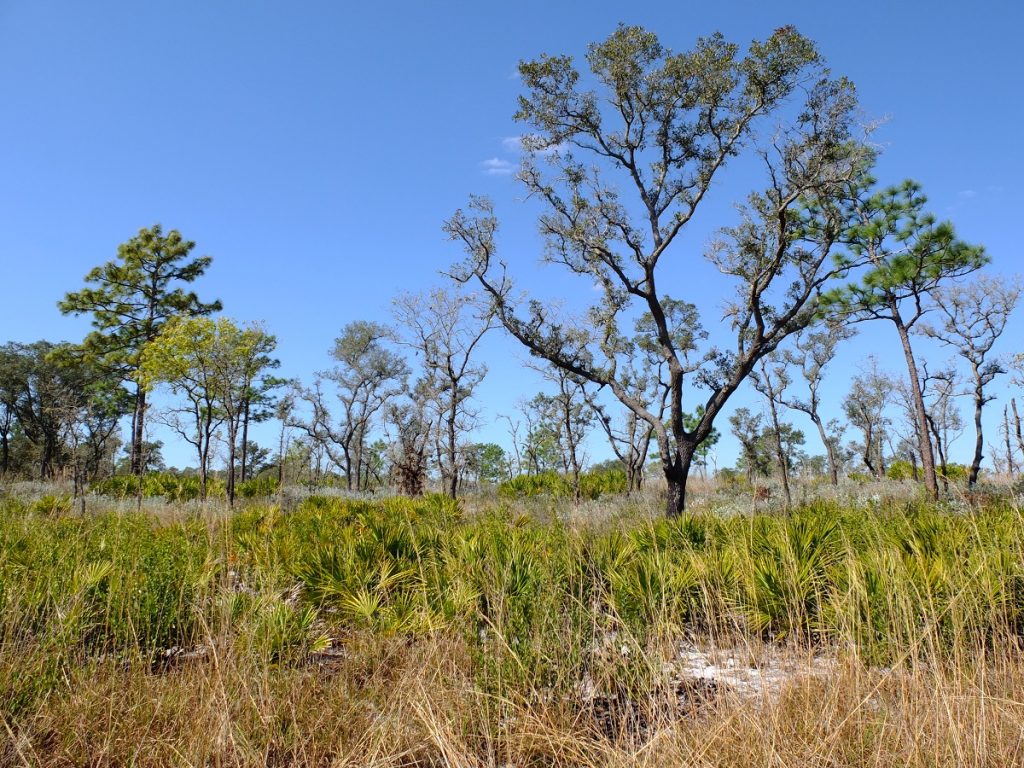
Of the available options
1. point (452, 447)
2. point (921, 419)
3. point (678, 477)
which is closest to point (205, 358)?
point (452, 447)

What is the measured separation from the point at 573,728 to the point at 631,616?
163cm

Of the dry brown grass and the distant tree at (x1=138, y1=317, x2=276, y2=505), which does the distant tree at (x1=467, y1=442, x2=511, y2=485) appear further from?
the dry brown grass

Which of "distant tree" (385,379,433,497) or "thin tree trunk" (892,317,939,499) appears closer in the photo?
"thin tree trunk" (892,317,939,499)

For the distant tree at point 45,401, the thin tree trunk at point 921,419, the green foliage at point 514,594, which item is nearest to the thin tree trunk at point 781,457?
the thin tree trunk at point 921,419

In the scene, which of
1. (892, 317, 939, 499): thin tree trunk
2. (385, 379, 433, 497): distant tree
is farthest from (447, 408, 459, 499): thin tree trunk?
(892, 317, 939, 499): thin tree trunk

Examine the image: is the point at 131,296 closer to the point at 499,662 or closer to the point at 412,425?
the point at 412,425

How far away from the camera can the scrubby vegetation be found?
10.6 feet

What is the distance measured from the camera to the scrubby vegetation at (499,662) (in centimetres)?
324

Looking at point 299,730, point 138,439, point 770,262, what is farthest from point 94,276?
point 299,730

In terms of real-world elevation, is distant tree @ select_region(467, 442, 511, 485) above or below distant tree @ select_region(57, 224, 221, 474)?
below

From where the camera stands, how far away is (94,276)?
31.9m

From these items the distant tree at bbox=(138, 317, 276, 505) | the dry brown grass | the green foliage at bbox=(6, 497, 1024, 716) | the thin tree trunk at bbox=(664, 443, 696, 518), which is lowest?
the dry brown grass

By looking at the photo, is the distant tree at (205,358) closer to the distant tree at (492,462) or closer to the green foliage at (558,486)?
the green foliage at (558,486)

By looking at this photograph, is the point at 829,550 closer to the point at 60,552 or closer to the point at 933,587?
the point at 933,587
